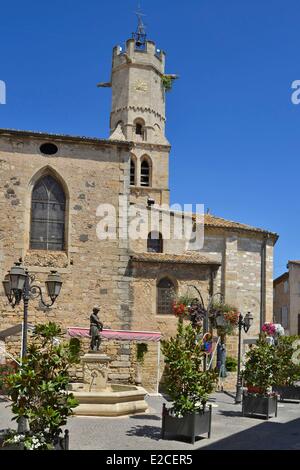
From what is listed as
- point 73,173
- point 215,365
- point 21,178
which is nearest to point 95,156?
point 73,173

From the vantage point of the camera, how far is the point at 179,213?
2867 cm

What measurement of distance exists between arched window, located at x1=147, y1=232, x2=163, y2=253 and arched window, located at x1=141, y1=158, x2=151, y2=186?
1378 centimetres

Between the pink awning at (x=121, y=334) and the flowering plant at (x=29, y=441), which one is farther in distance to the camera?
the pink awning at (x=121, y=334)

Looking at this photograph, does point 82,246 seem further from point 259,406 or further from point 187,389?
point 187,389

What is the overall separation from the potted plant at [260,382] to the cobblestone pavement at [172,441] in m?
0.30

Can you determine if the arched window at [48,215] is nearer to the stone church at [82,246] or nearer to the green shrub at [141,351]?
the stone church at [82,246]

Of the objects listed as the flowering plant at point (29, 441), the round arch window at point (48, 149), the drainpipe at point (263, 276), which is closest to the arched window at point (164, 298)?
the round arch window at point (48, 149)

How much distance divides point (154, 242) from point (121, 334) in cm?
760

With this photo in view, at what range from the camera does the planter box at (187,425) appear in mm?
11234

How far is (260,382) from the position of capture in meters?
14.8

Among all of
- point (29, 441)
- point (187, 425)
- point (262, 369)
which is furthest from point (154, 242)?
point (29, 441)

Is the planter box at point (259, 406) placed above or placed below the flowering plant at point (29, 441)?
below

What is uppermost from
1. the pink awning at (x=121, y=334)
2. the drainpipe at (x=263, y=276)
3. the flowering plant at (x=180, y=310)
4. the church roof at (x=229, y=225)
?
the church roof at (x=229, y=225)

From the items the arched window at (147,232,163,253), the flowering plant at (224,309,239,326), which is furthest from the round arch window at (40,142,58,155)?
the flowering plant at (224,309,239,326)
